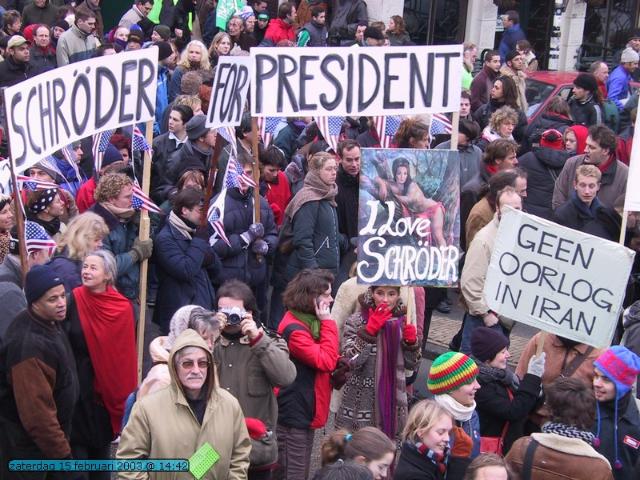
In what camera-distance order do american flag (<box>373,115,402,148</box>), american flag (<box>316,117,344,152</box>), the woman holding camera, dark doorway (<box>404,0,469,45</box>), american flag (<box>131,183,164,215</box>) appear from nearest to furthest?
the woman holding camera
american flag (<box>131,183,164,215</box>)
american flag (<box>316,117,344,152</box>)
american flag (<box>373,115,402,148</box>)
dark doorway (<box>404,0,469,45</box>)

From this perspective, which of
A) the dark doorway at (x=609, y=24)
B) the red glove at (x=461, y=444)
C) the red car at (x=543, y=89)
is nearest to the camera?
the red glove at (x=461, y=444)

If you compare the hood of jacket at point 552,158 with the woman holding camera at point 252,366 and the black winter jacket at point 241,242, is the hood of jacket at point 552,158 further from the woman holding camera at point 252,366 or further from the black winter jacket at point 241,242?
the woman holding camera at point 252,366

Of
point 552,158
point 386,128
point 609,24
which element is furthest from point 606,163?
point 609,24

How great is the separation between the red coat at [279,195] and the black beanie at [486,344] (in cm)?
380

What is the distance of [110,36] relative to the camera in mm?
17094

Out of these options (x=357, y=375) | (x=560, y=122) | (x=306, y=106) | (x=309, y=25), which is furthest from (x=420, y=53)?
(x=309, y=25)

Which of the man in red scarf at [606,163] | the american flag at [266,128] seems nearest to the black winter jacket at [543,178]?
the man in red scarf at [606,163]

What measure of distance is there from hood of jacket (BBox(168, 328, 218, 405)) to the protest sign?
2055 mm

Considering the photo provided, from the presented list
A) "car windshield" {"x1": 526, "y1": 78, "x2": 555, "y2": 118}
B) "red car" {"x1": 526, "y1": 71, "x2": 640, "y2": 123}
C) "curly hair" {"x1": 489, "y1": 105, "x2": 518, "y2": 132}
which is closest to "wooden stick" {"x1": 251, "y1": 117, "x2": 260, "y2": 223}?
"curly hair" {"x1": 489, "y1": 105, "x2": 518, "y2": 132}

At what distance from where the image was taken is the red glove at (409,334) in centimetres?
662

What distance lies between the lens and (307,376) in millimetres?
6410

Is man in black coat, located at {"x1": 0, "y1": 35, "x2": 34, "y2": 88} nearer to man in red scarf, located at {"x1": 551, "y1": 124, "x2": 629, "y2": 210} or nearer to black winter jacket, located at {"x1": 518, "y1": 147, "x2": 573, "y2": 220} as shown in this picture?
black winter jacket, located at {"x1": 518, "y1": 147, "x2": 573, "y2": 220}

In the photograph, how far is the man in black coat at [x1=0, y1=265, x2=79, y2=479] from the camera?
5.59 metres

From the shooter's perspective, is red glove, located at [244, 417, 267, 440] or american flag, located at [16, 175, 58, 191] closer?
red glove, located at [244, 417, 267, 440]
